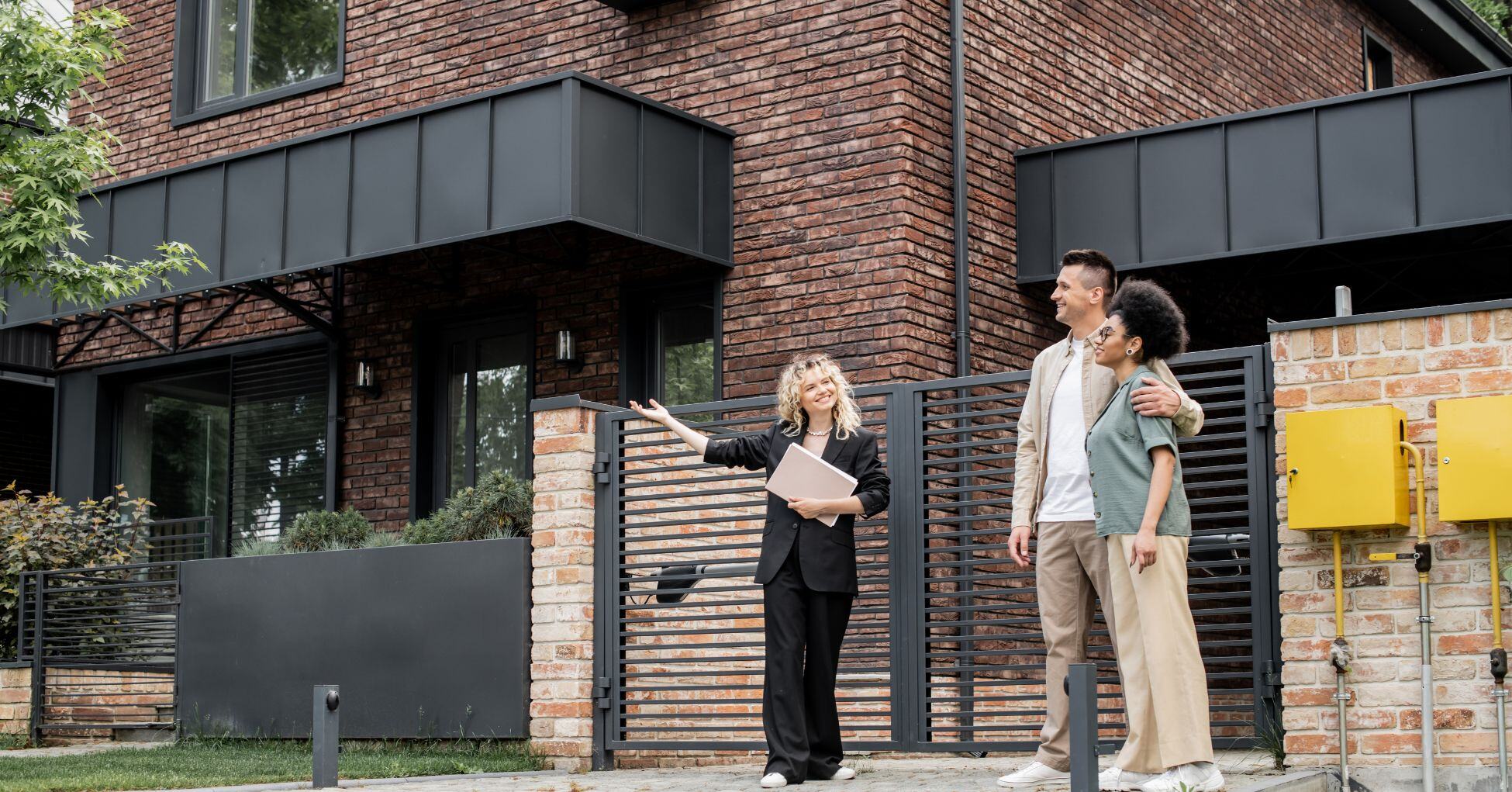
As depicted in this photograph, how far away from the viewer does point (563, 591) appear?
945 centimetres

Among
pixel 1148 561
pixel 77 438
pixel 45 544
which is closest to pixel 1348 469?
pixel 1148 561

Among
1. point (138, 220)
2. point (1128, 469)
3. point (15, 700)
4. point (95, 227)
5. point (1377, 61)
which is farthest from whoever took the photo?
point (1377, 61)

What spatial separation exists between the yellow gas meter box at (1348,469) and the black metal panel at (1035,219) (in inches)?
231

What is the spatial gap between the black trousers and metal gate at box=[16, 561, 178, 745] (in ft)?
20.5

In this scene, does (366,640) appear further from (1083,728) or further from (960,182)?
(1083,728)

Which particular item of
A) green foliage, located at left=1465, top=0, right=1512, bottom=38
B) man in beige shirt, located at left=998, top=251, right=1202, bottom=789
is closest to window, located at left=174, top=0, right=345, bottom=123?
man in beige shirt, located at left=998, top=251, right=1202, bottom=789

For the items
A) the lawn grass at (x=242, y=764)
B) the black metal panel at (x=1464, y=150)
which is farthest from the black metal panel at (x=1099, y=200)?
the lawn grass at (x=242, y=764)

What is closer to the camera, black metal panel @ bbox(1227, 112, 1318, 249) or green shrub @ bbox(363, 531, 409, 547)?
→ black metal panel @ bbox(1227, 112, 1318, 249)

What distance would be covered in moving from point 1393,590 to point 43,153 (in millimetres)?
8555

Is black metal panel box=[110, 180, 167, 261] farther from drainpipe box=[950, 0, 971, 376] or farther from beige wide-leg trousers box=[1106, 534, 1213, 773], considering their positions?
beige wide-leg trousers box=[1106, 534, 1213, 773]

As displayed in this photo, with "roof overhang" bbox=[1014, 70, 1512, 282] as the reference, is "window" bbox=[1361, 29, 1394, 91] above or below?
above

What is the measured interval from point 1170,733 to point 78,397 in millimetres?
13883

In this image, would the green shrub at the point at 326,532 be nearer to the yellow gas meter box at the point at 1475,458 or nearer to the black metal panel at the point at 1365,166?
the black metal panel at the point at 1365,166

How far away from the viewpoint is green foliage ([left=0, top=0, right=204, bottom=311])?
10.6 metres
